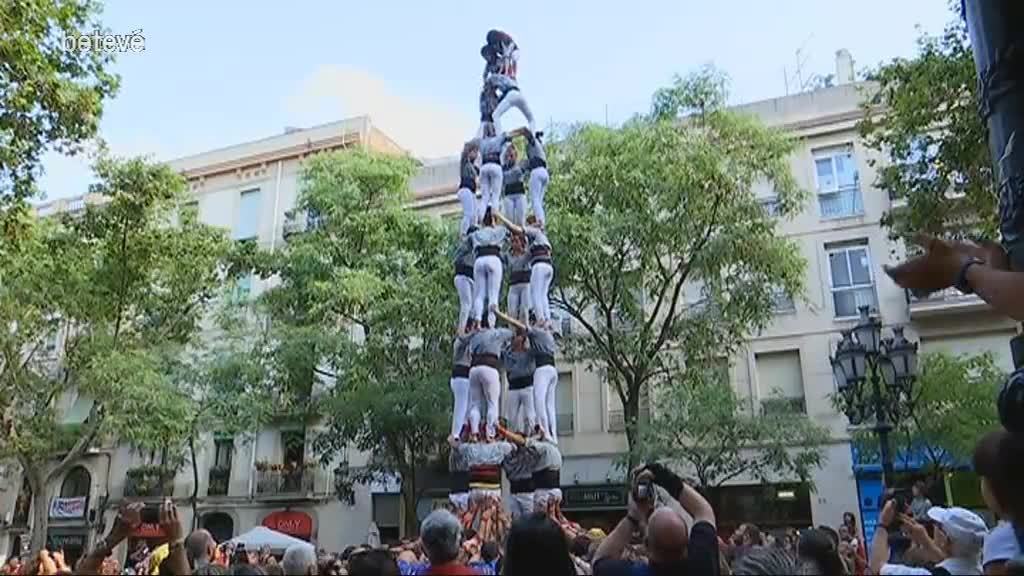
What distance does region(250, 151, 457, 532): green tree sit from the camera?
20.5 meters

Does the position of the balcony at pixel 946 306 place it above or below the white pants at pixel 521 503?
above

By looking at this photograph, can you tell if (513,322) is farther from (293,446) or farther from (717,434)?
(293,446)

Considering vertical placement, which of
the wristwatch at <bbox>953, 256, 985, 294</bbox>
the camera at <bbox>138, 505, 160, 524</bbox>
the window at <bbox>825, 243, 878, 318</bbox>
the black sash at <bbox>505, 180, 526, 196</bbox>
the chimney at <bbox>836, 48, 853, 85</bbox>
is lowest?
the camera at <bbox>138, 505, 160, 524</bbox>

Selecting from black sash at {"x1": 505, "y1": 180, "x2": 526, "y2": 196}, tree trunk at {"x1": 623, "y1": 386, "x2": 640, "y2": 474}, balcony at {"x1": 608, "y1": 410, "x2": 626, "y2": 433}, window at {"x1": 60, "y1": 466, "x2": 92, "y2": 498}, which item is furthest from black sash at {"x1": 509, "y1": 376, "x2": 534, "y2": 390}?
window at {"x1": 60, "y1": 466, "x2": 92, "y2": 498}

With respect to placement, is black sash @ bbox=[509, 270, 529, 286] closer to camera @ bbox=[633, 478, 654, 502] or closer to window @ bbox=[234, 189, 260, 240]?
camera @ bbox=[633, 478, 654, 502]

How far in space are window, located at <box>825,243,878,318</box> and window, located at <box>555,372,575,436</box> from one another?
7835 mm

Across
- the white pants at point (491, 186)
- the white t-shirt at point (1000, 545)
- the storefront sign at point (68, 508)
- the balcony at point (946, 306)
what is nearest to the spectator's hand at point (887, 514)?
the white t-shirt at point (1000, 545)

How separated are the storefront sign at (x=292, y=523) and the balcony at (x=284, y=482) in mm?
602

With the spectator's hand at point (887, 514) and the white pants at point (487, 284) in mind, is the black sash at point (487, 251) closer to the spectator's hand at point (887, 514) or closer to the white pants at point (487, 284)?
the white pants at point (487, 284)

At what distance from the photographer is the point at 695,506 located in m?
3.94

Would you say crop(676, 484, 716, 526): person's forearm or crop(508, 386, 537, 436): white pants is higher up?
crop(508, 386, 537, 436): white pants

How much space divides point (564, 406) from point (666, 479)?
2145 centimetres

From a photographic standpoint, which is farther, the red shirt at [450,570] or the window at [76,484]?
the window at [76,484]

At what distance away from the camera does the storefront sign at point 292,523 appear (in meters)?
27.1
